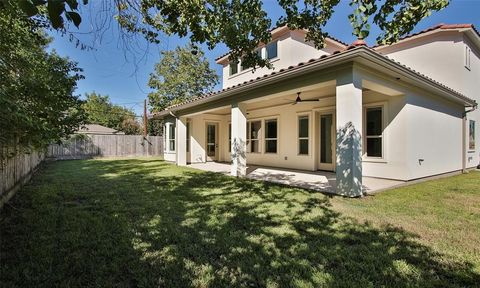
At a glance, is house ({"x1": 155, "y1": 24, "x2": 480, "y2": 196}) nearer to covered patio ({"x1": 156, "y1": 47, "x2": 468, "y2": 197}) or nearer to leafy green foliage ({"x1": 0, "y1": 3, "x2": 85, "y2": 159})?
covered patio ({"x1": 156, "y1": 47, "x2": 468, "y2": 197})

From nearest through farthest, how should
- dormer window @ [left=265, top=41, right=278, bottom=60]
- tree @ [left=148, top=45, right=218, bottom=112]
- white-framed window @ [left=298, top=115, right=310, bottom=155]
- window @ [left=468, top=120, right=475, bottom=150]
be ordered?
white-framed window @ [left=298, top=115, right=310, bottom=155], window @ [left=468, top=120, right=475, bottom=150], dormer window @ [left=265, top=41, right=278, bottom=60], tree @ [left=148, top=45, right=218, bottom=112]

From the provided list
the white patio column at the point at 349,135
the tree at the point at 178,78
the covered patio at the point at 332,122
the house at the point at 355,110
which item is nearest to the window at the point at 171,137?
the house at the point at 355,110

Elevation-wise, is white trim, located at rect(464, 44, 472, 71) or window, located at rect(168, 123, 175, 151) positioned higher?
white trim, located at rect(464, 44, 472, 71)

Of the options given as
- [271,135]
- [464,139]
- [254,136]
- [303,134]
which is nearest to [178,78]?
[254,136]

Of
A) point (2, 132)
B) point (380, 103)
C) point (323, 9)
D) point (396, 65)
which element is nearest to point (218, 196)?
point (2, 132)

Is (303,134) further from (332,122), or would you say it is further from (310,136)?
(332,122)

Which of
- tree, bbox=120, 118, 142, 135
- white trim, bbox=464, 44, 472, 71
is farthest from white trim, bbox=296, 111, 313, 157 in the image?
tree, bbox=120, 118, 142, 135

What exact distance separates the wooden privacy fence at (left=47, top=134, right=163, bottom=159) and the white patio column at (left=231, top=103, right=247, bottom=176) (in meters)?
12.8

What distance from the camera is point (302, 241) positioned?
328 centimetres

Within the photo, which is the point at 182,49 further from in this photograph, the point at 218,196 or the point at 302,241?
the point at 302,241

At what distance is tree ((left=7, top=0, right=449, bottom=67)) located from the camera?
320 centimetres

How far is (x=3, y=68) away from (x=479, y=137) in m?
16.6

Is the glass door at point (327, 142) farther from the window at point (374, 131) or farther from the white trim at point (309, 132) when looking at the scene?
the window at point (374, 131)

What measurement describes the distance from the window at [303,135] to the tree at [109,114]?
2804cm
